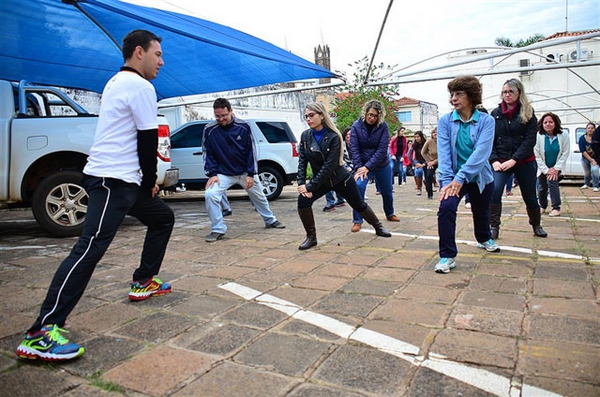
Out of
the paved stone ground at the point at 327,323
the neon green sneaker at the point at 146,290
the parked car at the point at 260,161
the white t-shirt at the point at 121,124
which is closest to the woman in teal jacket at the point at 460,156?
the paved stone ground at the point at 327,323

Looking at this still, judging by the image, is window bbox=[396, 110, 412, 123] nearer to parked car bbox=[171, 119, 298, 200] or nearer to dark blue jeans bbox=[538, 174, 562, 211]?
parked car bbox=[171, 119, 298, 200]

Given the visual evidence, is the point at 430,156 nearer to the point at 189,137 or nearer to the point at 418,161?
the point at 418,161

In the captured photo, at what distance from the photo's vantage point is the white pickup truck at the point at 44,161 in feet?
19.7

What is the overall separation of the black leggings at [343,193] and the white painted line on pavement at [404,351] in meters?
2.02

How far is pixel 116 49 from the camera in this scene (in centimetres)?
873

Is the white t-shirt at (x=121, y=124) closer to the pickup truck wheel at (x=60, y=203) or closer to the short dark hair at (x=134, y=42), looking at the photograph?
the short dark hair at (x=134, y=42)

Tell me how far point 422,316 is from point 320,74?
678 cm

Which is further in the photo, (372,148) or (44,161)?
(372,148)

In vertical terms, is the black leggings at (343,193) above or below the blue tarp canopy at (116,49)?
below

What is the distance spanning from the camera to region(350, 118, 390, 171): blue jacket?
6.68 m

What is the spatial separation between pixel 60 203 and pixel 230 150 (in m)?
2.32

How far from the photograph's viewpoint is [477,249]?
504 centimetres

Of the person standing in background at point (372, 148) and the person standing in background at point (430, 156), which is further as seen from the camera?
the person standing in background at point (430, 156)

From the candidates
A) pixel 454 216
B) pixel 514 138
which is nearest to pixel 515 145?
pixel 514 138
